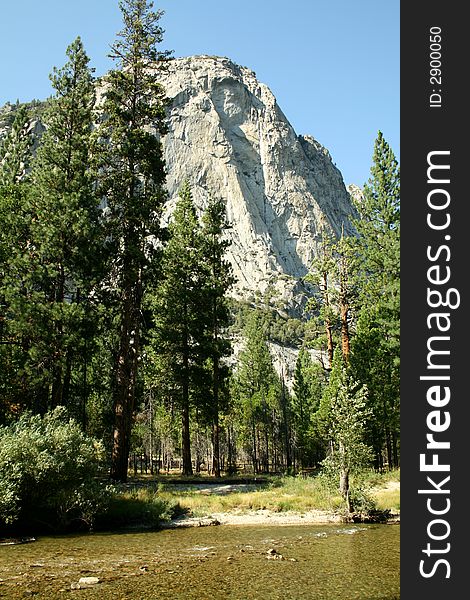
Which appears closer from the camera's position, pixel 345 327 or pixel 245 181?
pixel 345 327

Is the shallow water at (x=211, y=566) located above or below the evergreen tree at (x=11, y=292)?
below

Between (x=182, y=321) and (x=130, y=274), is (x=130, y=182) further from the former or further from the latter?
(x=182, y=321)

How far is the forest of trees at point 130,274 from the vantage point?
22.0 m

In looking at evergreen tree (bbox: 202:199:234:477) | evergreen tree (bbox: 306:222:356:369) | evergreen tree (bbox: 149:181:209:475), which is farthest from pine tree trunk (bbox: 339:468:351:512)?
evergreen tree (bbox: 149:181:209:475)

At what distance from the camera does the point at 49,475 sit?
51.4ft

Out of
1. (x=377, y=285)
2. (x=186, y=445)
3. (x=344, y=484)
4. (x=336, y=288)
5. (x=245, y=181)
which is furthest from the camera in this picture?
(x=245, y=181)

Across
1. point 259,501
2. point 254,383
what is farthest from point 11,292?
point 254,383

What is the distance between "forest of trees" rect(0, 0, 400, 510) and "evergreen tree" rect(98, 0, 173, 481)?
0.22 feet

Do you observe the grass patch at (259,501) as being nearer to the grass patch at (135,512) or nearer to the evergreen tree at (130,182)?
the grass patch at (135,512)

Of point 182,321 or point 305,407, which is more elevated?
point 182,321

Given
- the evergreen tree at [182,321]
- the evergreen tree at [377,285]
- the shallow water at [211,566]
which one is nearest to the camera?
the shallow water at [211,566]

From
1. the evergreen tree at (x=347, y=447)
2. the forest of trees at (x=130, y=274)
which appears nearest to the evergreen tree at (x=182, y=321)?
the forest of trees at (x=130, y=274)

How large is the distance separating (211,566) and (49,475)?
705 cm

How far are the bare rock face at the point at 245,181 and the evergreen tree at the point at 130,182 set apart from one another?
13602cm
